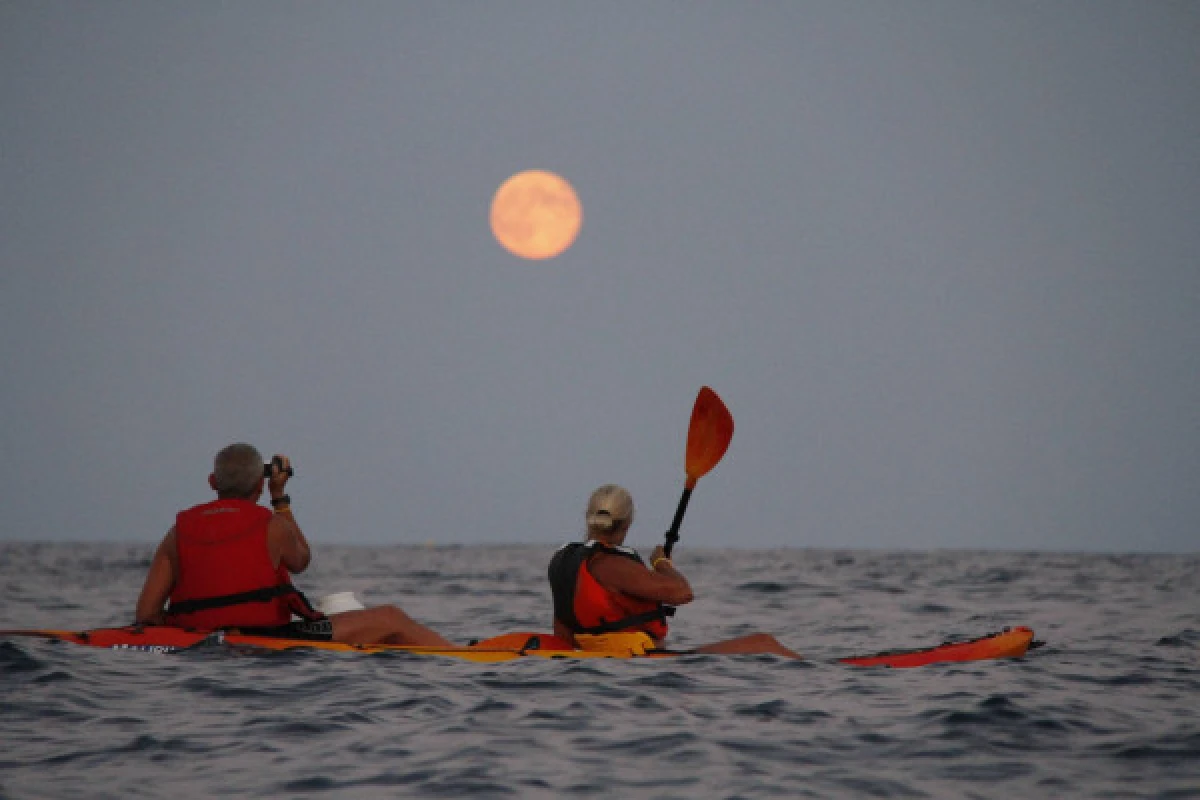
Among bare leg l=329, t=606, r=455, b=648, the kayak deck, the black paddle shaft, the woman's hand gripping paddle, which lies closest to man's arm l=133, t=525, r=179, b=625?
the kayak deck

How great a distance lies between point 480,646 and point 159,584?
7.48 ft

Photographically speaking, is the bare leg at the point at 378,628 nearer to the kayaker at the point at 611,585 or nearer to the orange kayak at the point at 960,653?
the kayaker at the point at 611,585

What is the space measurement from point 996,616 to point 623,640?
10696 mm

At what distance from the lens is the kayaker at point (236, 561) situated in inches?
339

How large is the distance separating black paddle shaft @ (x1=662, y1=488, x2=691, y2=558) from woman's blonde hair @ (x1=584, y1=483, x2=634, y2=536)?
19.4 inches

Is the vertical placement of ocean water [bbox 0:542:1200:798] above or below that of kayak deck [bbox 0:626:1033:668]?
below

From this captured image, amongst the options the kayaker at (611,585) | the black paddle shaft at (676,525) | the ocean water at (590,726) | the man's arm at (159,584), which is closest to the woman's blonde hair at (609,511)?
the kayaker at (611,585)

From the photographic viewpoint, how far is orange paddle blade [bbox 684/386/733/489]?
10.8 m

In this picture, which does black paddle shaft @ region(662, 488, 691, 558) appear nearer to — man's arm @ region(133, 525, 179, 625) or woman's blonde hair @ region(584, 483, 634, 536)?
woman's blonde hair @ region(584, 483, 634, 536)

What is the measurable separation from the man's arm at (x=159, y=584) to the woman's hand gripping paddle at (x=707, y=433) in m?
4.16

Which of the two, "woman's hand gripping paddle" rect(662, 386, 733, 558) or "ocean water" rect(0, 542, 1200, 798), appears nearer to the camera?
"ocean water" rect(0, 542, 1200, 798)

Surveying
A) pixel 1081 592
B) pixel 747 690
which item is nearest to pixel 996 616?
pixel 1081 592

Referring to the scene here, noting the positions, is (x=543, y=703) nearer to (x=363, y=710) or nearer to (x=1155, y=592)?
(x=363, y=710)

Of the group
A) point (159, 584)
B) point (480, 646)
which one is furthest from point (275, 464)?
point (480, 646)
